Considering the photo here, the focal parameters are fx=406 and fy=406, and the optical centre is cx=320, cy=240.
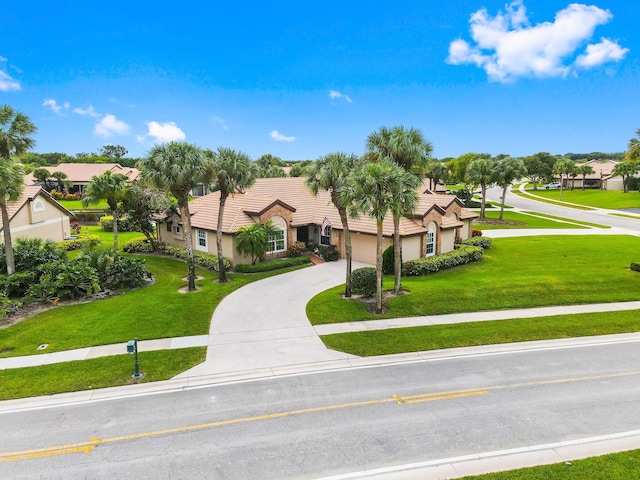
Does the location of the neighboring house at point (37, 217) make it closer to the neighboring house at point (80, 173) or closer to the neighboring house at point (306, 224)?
the neighboring house at point (306, 224)

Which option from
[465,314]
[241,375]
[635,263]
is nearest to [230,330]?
[241,375]

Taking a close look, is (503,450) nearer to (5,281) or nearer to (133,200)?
(5,281)

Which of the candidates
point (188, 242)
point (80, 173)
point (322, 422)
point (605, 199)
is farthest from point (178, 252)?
point (605, 199)

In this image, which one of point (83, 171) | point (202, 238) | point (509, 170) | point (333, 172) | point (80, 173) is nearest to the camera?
point (333, 172)

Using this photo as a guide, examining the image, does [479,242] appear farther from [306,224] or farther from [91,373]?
[91,373]

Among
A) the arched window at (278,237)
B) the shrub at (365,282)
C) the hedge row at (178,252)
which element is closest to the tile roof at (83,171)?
the hedge row at (178,252)
